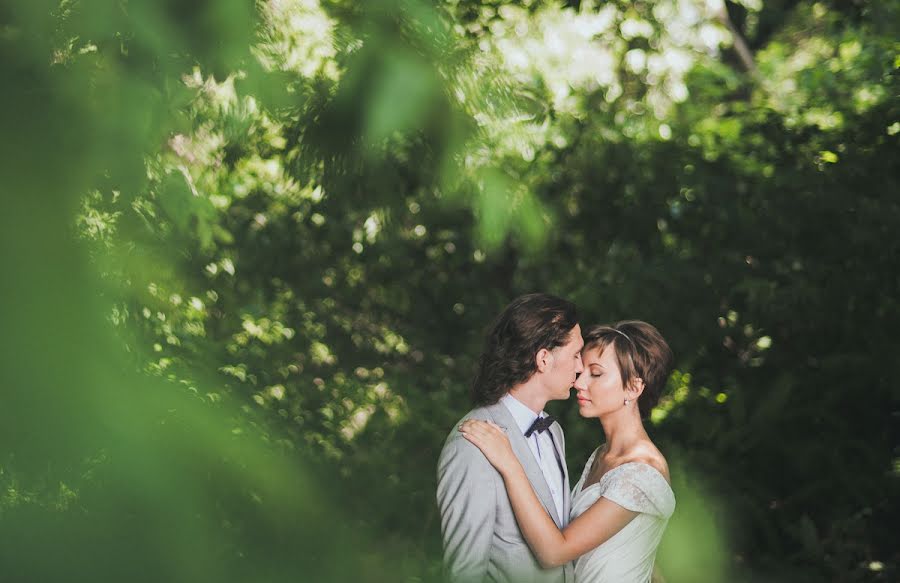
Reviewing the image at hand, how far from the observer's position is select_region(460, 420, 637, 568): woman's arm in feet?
8.64

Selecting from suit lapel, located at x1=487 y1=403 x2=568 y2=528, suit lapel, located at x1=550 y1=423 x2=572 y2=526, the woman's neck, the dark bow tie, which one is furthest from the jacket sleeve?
the woman's neck

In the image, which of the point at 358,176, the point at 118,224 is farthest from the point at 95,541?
the point at 358,176

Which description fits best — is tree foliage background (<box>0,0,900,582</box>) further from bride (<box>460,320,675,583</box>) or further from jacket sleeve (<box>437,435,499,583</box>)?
jacket sleeve (<box>437,435,499,583</box>)

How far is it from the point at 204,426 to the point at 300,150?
0.37 metres

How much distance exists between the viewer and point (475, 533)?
99.7 inches

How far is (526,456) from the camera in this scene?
280 centimetres

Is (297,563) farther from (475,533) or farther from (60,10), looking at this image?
(475,533)

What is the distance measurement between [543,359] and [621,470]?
0.43 m

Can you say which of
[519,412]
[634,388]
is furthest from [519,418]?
[634,388]

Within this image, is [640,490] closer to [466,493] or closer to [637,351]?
[637,351]

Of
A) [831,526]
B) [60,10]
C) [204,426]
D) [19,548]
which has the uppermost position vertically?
[831,526]

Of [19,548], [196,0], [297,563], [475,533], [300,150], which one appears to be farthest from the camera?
[475,533]

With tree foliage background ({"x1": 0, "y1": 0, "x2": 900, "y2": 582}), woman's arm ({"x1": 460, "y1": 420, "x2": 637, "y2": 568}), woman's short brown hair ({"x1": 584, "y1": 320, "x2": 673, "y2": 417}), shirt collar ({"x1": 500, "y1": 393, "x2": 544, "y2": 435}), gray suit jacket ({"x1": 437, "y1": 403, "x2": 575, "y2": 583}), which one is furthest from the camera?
woman's short brown hair ({"x1": 584, "y1": 320, "x2": 673, "y2": 417})

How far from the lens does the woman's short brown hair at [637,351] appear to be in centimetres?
302
